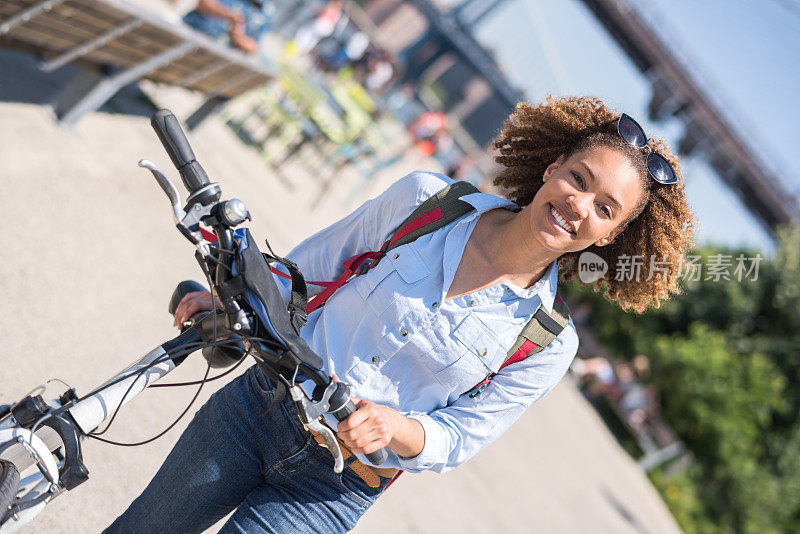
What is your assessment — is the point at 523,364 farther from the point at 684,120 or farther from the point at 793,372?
the point at 684,120

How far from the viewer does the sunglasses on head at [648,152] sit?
7.60ft

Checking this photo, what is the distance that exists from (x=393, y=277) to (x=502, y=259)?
0.36 m

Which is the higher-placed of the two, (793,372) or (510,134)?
(510,134)

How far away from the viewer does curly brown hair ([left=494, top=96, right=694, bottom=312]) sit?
243 cm

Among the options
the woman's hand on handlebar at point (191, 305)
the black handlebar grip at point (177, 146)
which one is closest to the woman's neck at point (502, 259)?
the woman's hand on handlebar at point (191, 305)

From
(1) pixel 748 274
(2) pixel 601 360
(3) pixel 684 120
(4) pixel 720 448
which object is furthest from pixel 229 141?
(3) pixel 684 120

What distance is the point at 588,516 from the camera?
8195 millimetres

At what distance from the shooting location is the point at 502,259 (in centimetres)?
224

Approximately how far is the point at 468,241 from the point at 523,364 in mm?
432

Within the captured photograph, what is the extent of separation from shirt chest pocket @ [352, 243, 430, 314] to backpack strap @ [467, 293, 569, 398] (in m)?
0.35

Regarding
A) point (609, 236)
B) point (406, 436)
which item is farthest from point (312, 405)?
point (609, 236)

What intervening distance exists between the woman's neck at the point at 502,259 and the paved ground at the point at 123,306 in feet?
7.09

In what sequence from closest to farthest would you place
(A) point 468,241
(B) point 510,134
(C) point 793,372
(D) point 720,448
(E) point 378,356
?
(E) point 378,356 → (A) point 468,241 → (B) point 510,134 → (D) point 720,448 → (C) point 793,372

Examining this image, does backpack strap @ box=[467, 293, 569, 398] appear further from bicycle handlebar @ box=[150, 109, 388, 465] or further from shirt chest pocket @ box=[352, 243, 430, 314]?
bicycle handlebar @ box=[150, 109, 388, 465]
